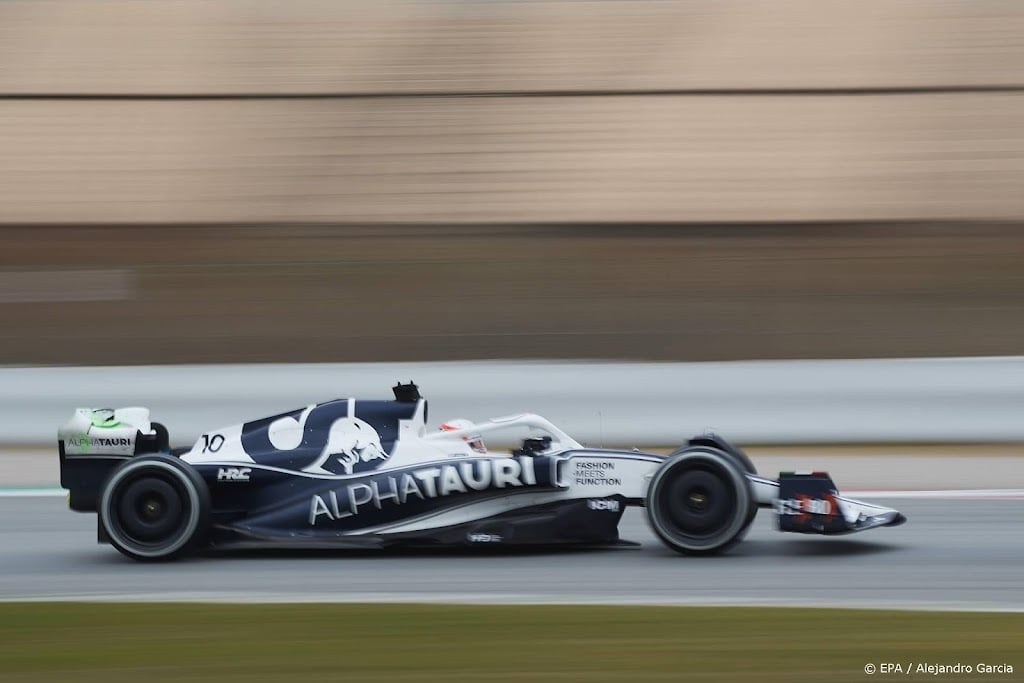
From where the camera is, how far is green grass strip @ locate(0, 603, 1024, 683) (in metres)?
4.97

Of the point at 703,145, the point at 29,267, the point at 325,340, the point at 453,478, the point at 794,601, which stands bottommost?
the point at 794,601

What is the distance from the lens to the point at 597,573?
274 inches

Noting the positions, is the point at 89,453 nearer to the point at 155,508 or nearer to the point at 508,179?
the point at 155,508

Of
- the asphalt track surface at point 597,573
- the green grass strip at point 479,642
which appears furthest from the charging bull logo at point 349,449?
the green grass strip at point 479,642

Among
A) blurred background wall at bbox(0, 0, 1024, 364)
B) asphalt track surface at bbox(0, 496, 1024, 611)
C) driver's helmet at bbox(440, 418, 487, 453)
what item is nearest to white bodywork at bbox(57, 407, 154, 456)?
asphalt track surface at bbox(0, 496, 1024, 611)

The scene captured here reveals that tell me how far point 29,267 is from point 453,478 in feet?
38.7

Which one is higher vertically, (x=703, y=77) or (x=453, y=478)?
(x=703, y=77)

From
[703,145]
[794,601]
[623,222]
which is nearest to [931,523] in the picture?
[794,601]

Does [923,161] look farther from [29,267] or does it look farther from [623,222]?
[29,267]

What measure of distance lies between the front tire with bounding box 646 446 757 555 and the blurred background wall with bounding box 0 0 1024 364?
319 inches

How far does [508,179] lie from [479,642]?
45.3ft

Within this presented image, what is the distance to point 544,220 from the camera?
1823cm

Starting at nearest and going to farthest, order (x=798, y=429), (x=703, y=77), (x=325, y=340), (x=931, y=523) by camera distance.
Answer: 1. (x=931, y=523)
2. (x=798, y=429)
3. (x=325, y=340)
4. (x=703, y=77)

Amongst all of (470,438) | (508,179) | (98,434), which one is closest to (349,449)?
(470,438)
